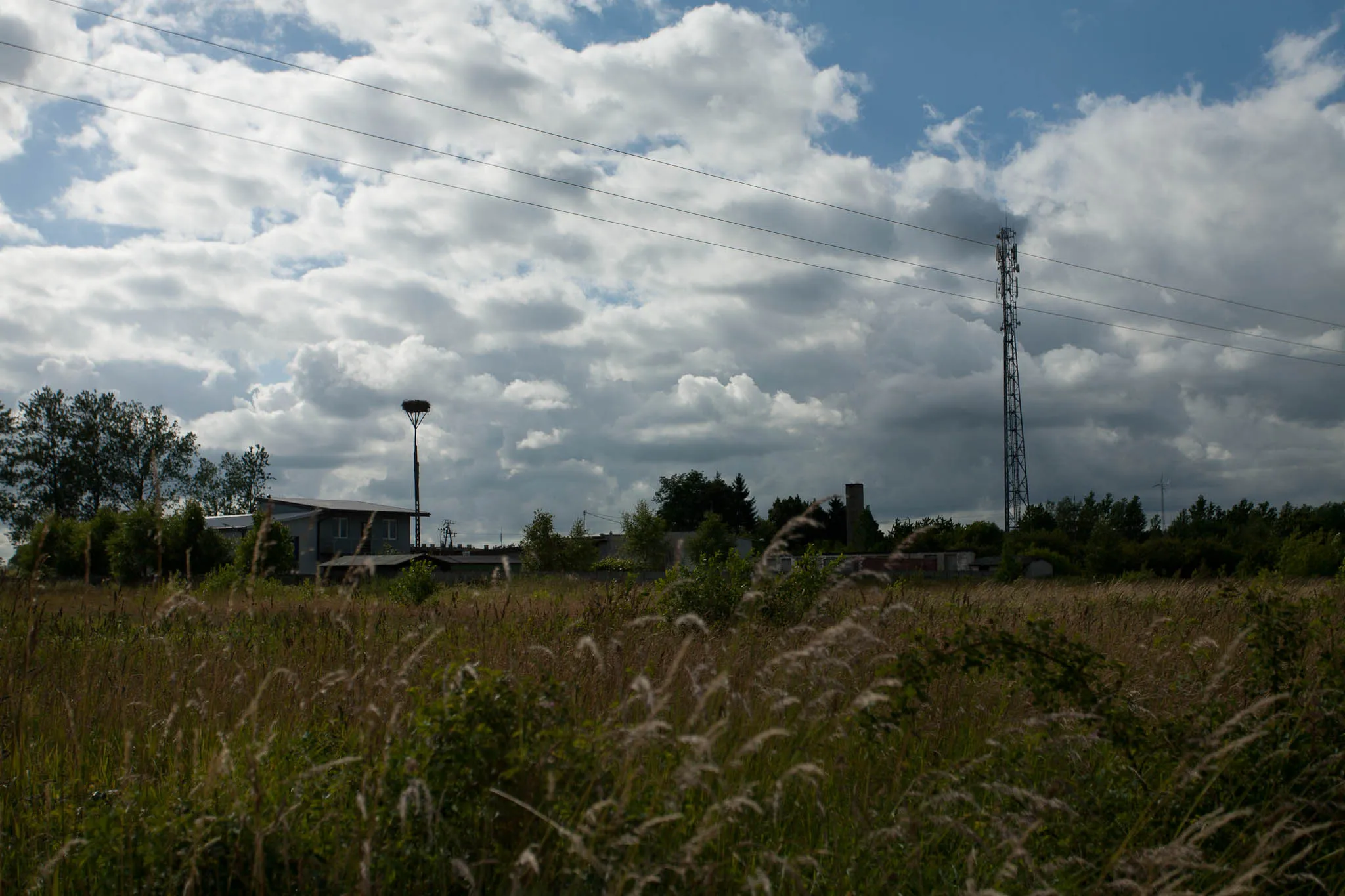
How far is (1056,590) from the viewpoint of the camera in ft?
63.0

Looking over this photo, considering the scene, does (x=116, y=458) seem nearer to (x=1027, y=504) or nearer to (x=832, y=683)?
(x=1027, y=504)

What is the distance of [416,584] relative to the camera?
1709 cm

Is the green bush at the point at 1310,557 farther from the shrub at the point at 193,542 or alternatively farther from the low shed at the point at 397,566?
the shrub at the point at 193,542

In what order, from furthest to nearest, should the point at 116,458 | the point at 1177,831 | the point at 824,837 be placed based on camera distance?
the point at 116,458
the point at 1177,831
the point at 824,837

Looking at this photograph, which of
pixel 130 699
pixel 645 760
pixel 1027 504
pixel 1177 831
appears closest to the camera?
pixel 645 760

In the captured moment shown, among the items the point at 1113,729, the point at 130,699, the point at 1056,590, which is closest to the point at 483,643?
the point at 130,699

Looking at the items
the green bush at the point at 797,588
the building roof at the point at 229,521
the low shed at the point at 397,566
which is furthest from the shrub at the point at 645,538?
the green bush at the point at 797,588

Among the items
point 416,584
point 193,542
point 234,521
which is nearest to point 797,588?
point 416,584

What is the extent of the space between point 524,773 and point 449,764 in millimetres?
238

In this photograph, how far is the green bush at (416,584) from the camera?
54.2 ft

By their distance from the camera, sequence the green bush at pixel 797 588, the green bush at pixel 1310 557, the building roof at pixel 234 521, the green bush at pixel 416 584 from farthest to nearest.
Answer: the building roof at pixel 234 521 → the green bush at pixel 1310 557 → the green bush at pixel 416 584 → the green bush at pixel 797 588

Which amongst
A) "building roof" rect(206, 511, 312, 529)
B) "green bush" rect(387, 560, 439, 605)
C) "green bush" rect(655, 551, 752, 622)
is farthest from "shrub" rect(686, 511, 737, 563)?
"green bush" rect(655, 551, 752, 622)

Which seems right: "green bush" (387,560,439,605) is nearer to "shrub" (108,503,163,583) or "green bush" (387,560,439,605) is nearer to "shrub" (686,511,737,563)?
"shrub" (108,503,163,583)

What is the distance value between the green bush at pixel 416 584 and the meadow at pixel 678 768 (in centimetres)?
1048
